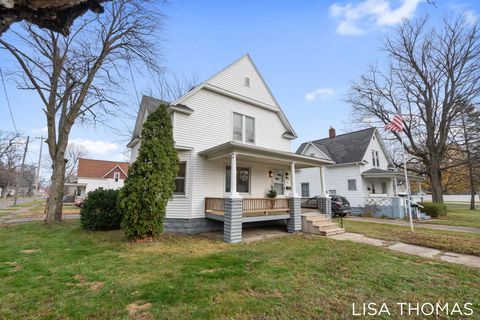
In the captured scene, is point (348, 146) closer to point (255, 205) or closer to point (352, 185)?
point (352, 185)

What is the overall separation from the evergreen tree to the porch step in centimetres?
618

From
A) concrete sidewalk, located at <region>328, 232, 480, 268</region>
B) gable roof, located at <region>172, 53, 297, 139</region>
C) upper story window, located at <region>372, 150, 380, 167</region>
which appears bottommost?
concrete sidewalk, located at <region>328, 232, 480, 268</region>

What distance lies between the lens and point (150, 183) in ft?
24.4

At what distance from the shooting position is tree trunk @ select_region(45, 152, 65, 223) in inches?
452

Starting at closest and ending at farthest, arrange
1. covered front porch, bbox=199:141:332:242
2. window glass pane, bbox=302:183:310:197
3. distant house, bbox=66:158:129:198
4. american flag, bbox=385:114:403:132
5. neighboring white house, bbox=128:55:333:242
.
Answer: covered front porch, bbox=199:141:332:242 → neighboring white house, bbox=128:55:333:242 → american flag, bbox=385:114:403:132 → window glass pane, bbox=302:183:310:197 → distant house, bbox=66:158:129:198

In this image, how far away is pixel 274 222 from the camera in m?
11.6

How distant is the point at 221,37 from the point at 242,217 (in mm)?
9900

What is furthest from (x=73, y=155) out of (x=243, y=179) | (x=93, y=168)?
(x=243, y=179)

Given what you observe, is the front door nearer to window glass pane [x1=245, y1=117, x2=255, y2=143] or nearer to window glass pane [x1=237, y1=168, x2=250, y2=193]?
window glass pane [x1=237, y1=168, x2=250, y2=193]

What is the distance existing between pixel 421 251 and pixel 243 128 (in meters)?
8.65

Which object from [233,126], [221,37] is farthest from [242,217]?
[221,37]

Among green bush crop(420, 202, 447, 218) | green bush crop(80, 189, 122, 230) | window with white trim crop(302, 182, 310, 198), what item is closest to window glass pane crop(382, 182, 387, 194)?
green bush crop(420, 202, 447, 218)

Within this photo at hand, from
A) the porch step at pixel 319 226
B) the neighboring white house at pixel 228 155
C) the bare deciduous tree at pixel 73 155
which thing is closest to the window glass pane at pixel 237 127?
the neighboring white house at pixel 228 155

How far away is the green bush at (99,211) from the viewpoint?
9.65 m
